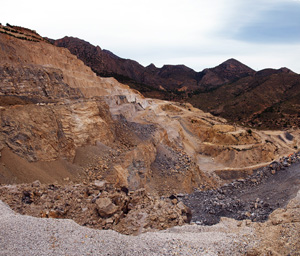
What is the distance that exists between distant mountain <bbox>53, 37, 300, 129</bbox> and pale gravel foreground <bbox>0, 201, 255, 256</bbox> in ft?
150

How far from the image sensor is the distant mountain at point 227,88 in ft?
185

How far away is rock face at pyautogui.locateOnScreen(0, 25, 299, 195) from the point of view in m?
11.3

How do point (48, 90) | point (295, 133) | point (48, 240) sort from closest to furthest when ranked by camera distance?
point (48, 240) → point (48, 90) → point (295, 133)

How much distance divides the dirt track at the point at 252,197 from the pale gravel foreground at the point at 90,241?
400cm

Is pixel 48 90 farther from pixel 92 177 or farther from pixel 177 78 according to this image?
pixel 177 78

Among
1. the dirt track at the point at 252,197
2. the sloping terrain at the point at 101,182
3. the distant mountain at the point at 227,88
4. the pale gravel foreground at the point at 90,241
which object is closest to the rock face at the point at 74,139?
the sloping terrain at the point at 101,182

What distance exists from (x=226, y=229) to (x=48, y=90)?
14169mm

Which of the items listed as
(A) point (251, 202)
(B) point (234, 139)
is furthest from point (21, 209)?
(B) point (234, 139)

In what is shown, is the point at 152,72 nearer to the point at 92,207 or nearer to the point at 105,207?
the point at 92,207

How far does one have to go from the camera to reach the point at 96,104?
16.9 meters

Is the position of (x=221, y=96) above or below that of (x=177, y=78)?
below

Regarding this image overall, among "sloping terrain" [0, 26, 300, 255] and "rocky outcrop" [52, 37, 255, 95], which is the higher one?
"rocky outcrop" [52, 37, 255, 95]

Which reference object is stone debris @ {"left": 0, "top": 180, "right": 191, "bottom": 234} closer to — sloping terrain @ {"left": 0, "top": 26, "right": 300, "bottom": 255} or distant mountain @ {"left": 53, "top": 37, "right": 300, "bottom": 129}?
sloping terrain @ {"left": 0, "top": 26, "right": 300, "bottom": 255}

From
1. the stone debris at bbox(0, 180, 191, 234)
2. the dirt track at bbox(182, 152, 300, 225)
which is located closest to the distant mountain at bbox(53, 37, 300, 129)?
the dirt track at bbox(182, 152, 300, 225)
